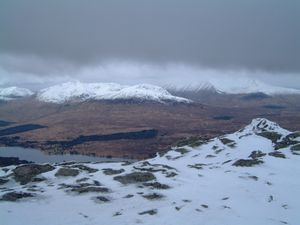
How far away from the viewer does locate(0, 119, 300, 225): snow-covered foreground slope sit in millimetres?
43213

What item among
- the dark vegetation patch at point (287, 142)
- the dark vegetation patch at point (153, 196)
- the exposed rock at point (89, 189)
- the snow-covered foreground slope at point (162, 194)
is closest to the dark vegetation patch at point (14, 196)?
the snow-covered foreground slope at point (162, 194)

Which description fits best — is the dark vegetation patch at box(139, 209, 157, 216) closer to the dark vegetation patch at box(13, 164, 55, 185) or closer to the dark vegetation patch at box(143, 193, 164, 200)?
the dark vegetation patch at box(143, 193, 164, 200)

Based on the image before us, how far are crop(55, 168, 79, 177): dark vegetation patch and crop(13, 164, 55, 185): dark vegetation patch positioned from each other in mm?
3282

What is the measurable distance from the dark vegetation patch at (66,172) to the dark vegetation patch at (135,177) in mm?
9651

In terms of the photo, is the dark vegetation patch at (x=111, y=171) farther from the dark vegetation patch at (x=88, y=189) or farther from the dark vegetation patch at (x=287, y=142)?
the dark vegetation patch at (x=287, y=142)

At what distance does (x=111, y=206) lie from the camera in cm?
4778

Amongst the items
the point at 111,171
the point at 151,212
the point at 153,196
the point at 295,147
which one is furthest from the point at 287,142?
the point at 151,212

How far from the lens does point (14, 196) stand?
49.9 metres

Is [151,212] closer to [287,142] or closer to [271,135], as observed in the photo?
[287,142]

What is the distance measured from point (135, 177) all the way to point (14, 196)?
68.6 ft

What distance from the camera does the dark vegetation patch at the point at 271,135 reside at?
108 metres

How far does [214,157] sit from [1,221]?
202 feet

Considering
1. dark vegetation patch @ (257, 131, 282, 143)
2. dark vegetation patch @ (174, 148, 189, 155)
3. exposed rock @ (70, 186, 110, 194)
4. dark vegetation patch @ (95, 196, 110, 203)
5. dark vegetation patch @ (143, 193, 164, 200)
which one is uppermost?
dark vegetation patch @ (257, 131, 282, 143)

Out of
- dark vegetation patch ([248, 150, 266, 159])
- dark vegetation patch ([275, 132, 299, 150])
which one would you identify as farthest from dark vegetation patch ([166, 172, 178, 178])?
dark vegetation patch ([275, 132, 299, 150])
